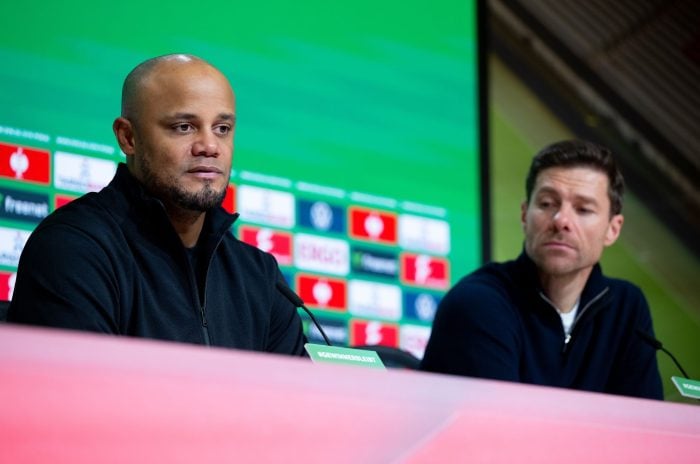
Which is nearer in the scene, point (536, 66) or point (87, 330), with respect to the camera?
point (87, 330)

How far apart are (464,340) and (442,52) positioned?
1823 mm

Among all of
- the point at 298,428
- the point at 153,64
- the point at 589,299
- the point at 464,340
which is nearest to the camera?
the point at 298,428

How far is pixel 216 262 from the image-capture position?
1.91 meters

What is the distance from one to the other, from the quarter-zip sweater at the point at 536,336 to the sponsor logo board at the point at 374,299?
0.98 m

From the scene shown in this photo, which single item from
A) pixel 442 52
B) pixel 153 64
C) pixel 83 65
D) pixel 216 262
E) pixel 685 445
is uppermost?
pixel 442 52

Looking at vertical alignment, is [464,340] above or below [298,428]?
above

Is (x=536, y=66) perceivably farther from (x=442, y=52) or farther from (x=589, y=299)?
(x=589, y=299)

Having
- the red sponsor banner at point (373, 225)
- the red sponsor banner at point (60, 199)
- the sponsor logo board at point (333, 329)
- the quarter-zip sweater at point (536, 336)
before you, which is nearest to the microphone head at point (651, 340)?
the quarter-zip sweater at point (536, 336)

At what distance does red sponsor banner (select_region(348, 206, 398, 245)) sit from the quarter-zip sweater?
1014mm

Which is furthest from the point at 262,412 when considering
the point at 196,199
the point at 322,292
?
the point at 322,292

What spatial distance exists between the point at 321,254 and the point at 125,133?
1541 mm

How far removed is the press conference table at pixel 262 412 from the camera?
833 millimetres

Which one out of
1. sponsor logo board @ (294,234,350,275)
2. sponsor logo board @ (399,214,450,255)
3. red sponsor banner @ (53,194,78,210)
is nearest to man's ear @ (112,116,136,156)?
red sponsor banner @ (53,194,78,210)

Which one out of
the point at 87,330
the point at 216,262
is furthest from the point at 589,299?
the point at 87,330
